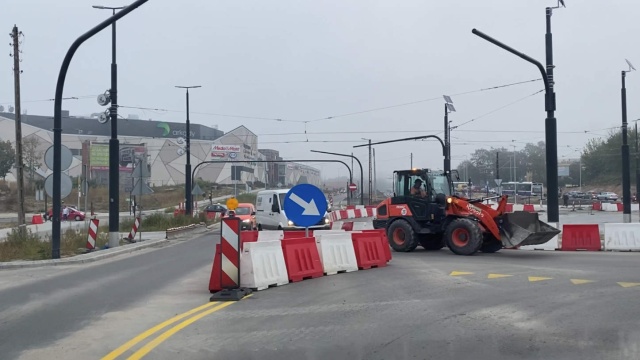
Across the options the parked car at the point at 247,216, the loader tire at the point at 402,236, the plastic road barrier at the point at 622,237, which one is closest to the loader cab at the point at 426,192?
the loader tire at the point at 402,236

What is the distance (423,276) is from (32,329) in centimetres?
773

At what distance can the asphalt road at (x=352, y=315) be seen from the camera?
811 cm

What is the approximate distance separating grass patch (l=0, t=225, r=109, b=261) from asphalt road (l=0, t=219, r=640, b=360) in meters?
4.58

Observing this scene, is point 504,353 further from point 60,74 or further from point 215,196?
point 215,196

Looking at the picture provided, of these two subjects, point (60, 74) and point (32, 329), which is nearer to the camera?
point (32, 329)

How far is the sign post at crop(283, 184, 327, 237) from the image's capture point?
48.1 ft

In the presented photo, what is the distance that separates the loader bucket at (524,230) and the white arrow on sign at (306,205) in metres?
7.32

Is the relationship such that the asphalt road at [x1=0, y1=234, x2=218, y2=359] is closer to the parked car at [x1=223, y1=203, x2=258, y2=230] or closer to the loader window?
the loader window

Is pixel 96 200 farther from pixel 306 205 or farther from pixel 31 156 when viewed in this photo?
pixel 306 205

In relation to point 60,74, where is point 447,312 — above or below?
below

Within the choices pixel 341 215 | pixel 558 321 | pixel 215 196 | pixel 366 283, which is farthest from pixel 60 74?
pixel 215 196

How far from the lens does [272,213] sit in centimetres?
3275

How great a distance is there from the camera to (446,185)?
22266 millimetres

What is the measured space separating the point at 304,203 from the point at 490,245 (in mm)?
8280
